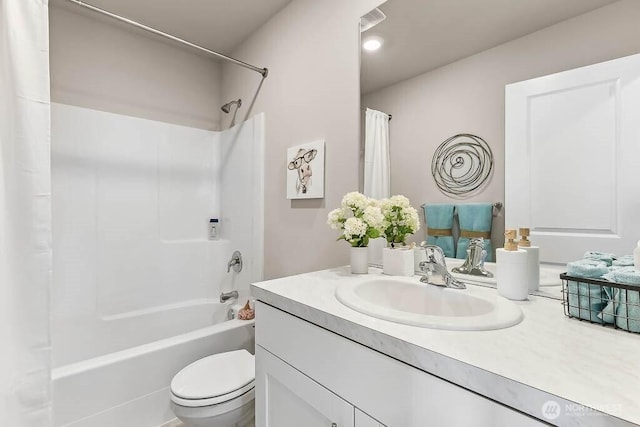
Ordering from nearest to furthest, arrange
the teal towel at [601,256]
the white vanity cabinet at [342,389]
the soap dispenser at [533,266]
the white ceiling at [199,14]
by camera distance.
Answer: the white vanity cabinet at [342,389], the teal towel at [601,256], the soap dispenser at [533,266], the white ceiling at [199,14]

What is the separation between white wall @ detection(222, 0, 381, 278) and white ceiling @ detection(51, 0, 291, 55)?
3.4 inches

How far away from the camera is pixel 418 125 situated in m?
1.18

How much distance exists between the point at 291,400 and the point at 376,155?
1.00m

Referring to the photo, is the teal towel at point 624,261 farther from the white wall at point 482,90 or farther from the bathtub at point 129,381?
the bathtub at point 129,381

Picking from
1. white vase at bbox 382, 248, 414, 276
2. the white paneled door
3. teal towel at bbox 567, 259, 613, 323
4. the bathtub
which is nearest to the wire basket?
teal towel at bbox 567, 259, 613, 323

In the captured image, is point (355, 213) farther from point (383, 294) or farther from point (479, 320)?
point (479, 320)

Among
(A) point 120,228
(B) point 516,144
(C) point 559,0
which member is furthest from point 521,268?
(A) point 120,228

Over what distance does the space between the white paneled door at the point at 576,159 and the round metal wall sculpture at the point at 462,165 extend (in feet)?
0.24

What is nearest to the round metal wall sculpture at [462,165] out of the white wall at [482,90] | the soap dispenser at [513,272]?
the white wall at [482,90]

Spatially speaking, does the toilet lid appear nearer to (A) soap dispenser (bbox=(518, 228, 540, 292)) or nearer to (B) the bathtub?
(B) the bathtub

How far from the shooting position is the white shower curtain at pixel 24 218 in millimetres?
1016

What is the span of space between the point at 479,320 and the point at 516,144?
61 centimetres

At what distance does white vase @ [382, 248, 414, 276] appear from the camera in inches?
45.3

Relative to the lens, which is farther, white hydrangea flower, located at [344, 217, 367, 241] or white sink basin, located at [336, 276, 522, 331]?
white hydrangea flower, located at [344, 217, 367, 241]
